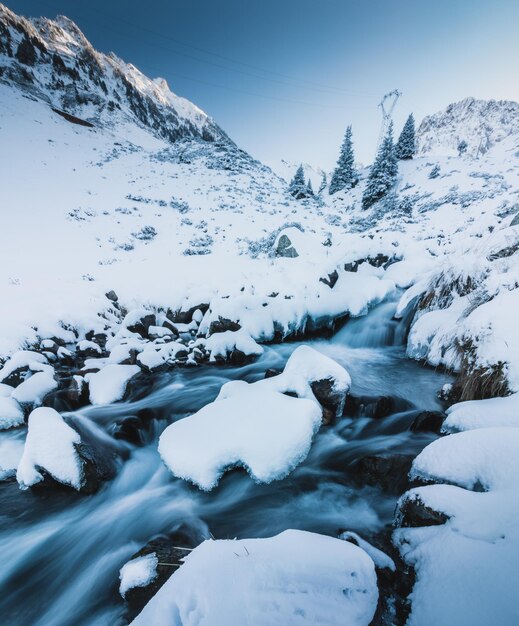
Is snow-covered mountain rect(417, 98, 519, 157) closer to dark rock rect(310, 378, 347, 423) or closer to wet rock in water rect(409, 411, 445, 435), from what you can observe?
wet rock in water rect(409, 411, 445, 435)

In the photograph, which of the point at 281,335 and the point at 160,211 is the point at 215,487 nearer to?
the point at 281,335

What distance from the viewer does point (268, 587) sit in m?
1.41

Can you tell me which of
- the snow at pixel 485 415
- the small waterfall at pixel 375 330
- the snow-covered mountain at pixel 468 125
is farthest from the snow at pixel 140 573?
the snow-covered mountain at pixel 468 125

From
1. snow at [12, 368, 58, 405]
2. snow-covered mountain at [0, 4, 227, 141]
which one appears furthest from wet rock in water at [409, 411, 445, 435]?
snow-covered mountain at [0, 4, 227, 141]

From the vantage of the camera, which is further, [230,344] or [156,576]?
[230,344]

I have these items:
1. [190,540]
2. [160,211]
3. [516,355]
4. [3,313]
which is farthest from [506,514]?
[160,211]

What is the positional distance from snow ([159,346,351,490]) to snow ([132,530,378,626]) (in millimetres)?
1448

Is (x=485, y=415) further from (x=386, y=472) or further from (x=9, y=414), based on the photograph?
(x=9, y=414)

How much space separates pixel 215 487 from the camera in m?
3.21

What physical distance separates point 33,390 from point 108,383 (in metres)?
1.12

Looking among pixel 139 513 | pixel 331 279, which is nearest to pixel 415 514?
pixel 139 513

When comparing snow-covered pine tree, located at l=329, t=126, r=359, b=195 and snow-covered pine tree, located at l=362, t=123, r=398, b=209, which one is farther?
snow-covered pine tree, located at l=329, t=126, r=359, b=195

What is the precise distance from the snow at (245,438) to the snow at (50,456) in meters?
0.95

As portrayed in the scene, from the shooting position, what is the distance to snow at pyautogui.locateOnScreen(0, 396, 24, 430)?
4.35m
